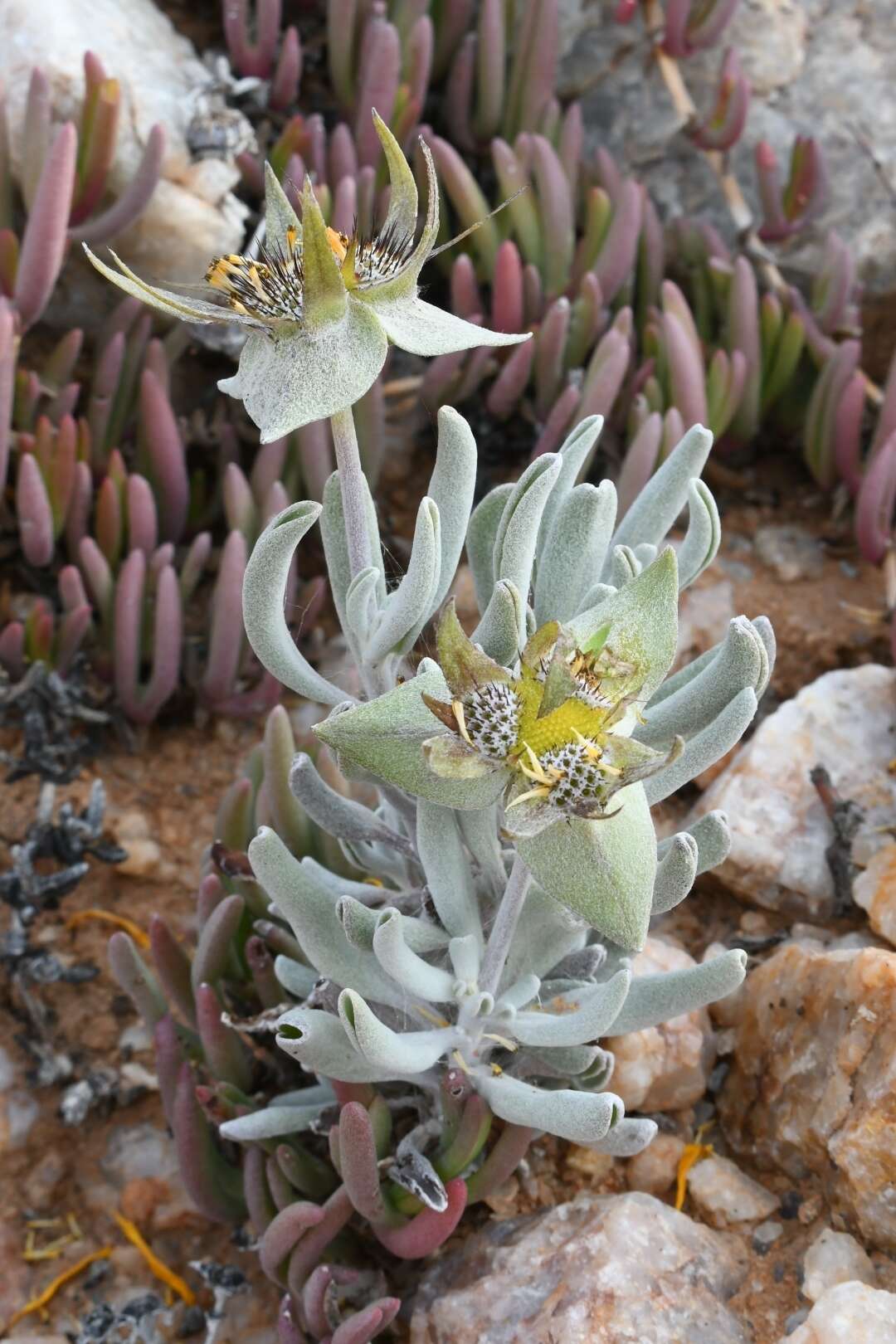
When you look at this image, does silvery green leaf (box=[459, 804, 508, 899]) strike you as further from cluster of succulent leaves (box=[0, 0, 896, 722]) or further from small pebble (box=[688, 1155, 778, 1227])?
cluster of succulent leaves (box=[0, 0, 896, 722])

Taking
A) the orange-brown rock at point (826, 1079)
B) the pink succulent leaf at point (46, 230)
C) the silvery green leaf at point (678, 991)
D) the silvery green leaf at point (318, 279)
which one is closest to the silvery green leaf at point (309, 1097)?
the silvery green leaf at point (678, 991)

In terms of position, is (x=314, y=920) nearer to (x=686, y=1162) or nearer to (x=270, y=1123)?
(x=270, y=1123)

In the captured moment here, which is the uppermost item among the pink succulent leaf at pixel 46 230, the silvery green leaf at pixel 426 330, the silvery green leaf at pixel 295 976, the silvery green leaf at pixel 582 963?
the silvery green leaf at pixel 426 330

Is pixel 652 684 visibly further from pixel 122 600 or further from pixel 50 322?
pixel 50 322

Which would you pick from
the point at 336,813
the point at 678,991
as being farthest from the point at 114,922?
A: the point at 678,991

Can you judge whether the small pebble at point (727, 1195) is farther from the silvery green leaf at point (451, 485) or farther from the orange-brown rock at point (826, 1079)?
the silvery green leaf at point (451, 485)

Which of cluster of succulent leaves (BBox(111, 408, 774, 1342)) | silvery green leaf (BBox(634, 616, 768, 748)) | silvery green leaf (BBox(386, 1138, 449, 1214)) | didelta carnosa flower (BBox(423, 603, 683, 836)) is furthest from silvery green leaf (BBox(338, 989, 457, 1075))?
silvery green leaf (BBox(634, 616, 768, 748))
